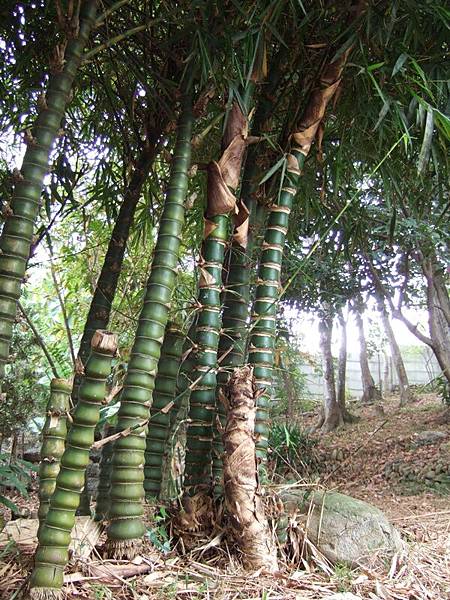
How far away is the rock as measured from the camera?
6.39 meters

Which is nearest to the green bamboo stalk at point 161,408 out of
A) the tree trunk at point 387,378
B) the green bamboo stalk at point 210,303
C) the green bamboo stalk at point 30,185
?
the green bamboo stalk at point 210,303

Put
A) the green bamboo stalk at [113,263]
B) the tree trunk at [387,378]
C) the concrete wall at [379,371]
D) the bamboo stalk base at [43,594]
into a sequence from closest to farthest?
1. the bamboo stalk base at [43,594]
2. the green bamboo stalk at [113,263]
3. the tree trunk at [387,378]
4. the concrete wall at [379,371]

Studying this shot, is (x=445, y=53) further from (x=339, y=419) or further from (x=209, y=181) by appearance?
(x=339, y=419)

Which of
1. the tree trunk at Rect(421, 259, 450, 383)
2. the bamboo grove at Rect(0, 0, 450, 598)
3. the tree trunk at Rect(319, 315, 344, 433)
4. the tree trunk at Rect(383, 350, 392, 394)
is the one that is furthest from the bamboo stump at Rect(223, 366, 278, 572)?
the tree trunk at Rect(383, 350, 392, 394)

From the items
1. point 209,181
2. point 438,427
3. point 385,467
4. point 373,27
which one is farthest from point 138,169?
point 438,427

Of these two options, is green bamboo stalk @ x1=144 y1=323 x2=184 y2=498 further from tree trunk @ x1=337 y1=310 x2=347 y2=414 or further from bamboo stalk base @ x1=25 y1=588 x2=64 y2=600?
tree trunk @ x1=337 y1=310 x2=347 y2=414

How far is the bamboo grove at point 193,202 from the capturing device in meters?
1.62

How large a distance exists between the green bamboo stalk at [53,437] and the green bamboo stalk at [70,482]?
0.34 ft

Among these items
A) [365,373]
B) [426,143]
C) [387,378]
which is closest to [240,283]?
[426,143]

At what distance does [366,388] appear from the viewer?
1035cm

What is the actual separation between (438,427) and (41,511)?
259 inches

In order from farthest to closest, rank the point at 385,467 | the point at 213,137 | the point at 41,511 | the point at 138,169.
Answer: the point at 385,467
the point at 213,137
the point at 138,169
the point at 41,511

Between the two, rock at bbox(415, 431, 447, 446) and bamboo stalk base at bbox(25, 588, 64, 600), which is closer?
bamboo stalk base at bbox(25, 588, 64, 600)

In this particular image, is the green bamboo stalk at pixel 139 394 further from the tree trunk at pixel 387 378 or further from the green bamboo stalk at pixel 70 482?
the tree trunk at pixel 387 378
